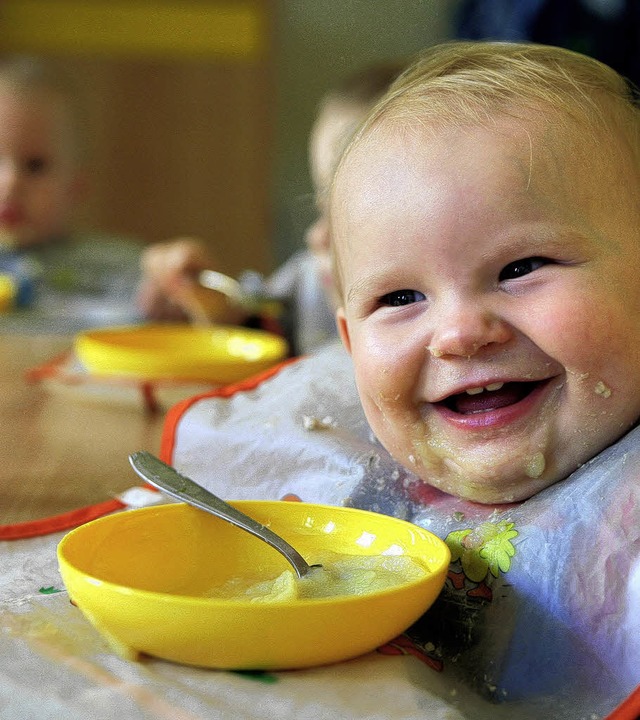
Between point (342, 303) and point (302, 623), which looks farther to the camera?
point (342, 303)

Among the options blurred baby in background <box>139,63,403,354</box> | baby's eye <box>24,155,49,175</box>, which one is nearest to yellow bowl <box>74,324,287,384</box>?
blurred baby in background <box>139,63,403,354</box>

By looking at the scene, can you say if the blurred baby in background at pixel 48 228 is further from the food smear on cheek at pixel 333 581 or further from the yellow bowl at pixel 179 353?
the food smear on cheek at pixel 333 581

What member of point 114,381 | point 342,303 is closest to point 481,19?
point 114,381

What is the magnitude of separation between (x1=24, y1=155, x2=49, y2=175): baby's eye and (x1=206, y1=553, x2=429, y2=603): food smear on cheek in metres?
2.31

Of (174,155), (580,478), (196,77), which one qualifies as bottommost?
(174,155)

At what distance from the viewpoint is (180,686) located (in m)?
0.57

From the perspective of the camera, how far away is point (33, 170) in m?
2.84

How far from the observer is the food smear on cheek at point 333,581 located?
67cm

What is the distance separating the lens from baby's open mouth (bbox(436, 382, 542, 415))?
76cm

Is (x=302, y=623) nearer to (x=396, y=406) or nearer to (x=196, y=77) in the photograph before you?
(x=396, y=406)

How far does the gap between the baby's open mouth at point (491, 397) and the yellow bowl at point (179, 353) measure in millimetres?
672

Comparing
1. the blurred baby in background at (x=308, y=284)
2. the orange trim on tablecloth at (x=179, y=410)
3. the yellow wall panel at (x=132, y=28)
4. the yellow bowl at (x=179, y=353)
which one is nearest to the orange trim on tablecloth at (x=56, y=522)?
the orange trim on tablecloth at (x=179, y=410)

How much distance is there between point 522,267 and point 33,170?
2.34 meters

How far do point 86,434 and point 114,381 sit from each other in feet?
0.69
